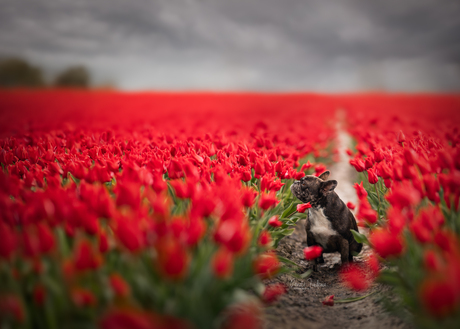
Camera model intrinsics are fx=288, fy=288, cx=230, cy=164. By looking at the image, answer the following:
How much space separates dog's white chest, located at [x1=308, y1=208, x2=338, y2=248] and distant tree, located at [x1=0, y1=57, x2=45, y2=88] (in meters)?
8.68

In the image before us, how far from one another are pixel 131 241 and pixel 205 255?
1.38 feet

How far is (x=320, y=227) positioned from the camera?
8.53ft

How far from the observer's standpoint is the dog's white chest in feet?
8.48

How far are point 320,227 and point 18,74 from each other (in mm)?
9708

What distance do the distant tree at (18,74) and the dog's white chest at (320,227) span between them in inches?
342

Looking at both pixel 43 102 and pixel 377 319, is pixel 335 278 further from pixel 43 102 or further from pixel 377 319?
pixel 43 102

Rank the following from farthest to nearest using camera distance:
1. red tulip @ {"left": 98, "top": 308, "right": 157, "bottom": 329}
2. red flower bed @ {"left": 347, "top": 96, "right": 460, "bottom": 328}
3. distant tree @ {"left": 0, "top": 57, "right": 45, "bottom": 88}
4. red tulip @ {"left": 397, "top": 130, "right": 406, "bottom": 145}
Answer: distant tree @ {"left": 0, "top": 57, "right": 45, "bottom": 88}, red tulip @ {"left": 397, "top": 130, "right": 406, "bottom": 145}, red flower bed @ {"left": 347, "top": 96, "right": 460, "bottom": 328}, red tulip @ {"left": 98, "top": 308, "right": 157, "bottom": 329}

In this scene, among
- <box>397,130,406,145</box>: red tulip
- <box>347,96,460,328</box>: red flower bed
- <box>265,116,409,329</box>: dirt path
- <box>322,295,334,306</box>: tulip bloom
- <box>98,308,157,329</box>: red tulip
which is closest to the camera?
<box>98,308,157,329</box>: red tulip

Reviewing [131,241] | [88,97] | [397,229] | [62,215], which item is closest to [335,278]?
[397,229]

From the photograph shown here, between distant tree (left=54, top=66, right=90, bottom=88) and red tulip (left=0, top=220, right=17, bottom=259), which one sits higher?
distant tree (left=54, top=66, right=90, bottom=88)

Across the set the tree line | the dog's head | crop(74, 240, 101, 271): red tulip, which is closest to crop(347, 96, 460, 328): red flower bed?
the dog's head

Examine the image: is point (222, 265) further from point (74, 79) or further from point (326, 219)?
point (74, 79)

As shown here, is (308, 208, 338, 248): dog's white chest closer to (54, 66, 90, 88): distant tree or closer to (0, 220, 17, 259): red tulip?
(0, 220, 17, 259): red tulip

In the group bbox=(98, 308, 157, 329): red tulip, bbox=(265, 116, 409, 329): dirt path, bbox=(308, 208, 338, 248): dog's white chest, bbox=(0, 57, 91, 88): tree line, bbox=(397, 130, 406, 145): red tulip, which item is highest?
bbox=(0, 57, 91, 88): tree line
